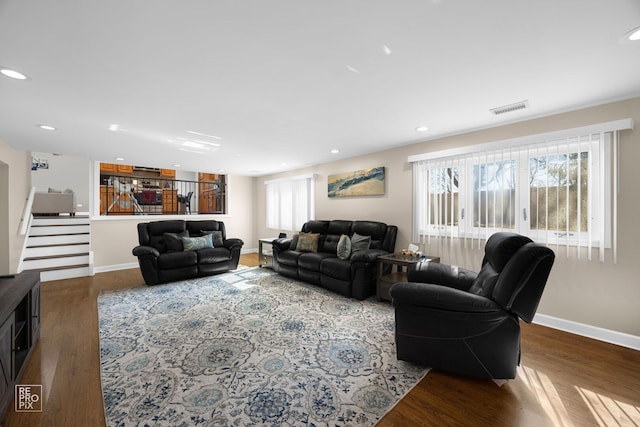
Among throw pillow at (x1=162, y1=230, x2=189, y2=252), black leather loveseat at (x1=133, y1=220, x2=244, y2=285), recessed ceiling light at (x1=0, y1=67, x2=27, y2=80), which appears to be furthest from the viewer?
throw pillow at (x1=162, y1=230, x2=189, y2=252)

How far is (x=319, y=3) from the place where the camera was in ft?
4.37

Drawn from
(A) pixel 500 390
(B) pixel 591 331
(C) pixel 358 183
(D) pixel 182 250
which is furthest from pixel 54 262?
(B) pixel 591 331

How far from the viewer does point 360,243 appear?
13.4ft

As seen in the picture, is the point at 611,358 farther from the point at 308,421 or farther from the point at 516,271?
the point at 308,421

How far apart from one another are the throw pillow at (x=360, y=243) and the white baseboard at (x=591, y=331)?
215cm

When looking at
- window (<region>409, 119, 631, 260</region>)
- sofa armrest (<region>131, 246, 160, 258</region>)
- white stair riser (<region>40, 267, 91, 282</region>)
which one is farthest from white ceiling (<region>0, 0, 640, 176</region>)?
white stair riser (<region>40, 267, 91, 282</region>)

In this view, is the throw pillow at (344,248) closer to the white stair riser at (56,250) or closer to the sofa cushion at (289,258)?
the sofa cushion at (289,258)

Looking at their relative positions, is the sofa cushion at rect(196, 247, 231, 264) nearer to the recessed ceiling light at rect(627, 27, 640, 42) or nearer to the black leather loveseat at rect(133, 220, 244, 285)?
the black leather loveseat at rect(133, 220, 244, 285)

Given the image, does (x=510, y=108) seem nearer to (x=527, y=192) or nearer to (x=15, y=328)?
(x=527, y=192)

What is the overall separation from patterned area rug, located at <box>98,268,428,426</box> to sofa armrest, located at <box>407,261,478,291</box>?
63cm

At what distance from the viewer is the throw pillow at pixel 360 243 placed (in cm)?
403

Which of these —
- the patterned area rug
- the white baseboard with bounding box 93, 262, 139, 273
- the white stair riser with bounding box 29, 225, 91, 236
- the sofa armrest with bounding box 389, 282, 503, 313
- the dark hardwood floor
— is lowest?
the dark hardwood floor

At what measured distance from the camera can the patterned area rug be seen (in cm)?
163

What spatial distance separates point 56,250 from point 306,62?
6014mm
